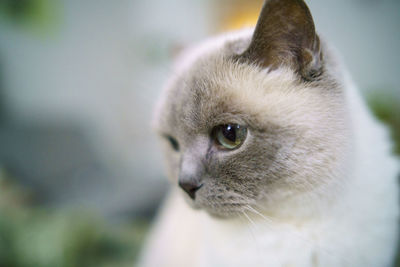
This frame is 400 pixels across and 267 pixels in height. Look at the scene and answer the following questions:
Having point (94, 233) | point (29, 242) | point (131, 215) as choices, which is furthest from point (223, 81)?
point (131, 215)

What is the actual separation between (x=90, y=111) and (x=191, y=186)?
2.15 m

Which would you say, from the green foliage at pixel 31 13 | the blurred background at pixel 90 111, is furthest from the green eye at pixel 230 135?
the green foliage at pixel 31 13

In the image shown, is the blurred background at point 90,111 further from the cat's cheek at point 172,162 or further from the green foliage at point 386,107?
the cat's cheek at point 172,162

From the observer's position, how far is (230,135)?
1.76ft

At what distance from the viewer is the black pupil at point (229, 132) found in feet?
1.74

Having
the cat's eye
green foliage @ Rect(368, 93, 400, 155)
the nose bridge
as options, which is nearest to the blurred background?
green foliage @ Rect(368, 93, 400, 155)

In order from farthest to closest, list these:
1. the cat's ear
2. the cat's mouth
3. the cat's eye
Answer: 1. the cat's eye
2. the cat's mouth
3. the cat's ear

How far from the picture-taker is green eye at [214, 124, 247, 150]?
53 cm

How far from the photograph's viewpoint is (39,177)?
1.98 m

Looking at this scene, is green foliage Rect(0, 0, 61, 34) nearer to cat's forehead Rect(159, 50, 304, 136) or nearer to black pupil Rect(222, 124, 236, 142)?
cat's forehead Rect(159, 50, 304, 136)

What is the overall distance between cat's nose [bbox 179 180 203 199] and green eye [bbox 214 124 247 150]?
3.9 inches

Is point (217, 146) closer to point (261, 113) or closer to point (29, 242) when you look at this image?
point (261, 113)

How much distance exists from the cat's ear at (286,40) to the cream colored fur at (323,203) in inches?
0.9

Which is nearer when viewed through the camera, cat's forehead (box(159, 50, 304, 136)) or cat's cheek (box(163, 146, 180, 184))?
cat's forehead (box(159, 50, 304, 136))
